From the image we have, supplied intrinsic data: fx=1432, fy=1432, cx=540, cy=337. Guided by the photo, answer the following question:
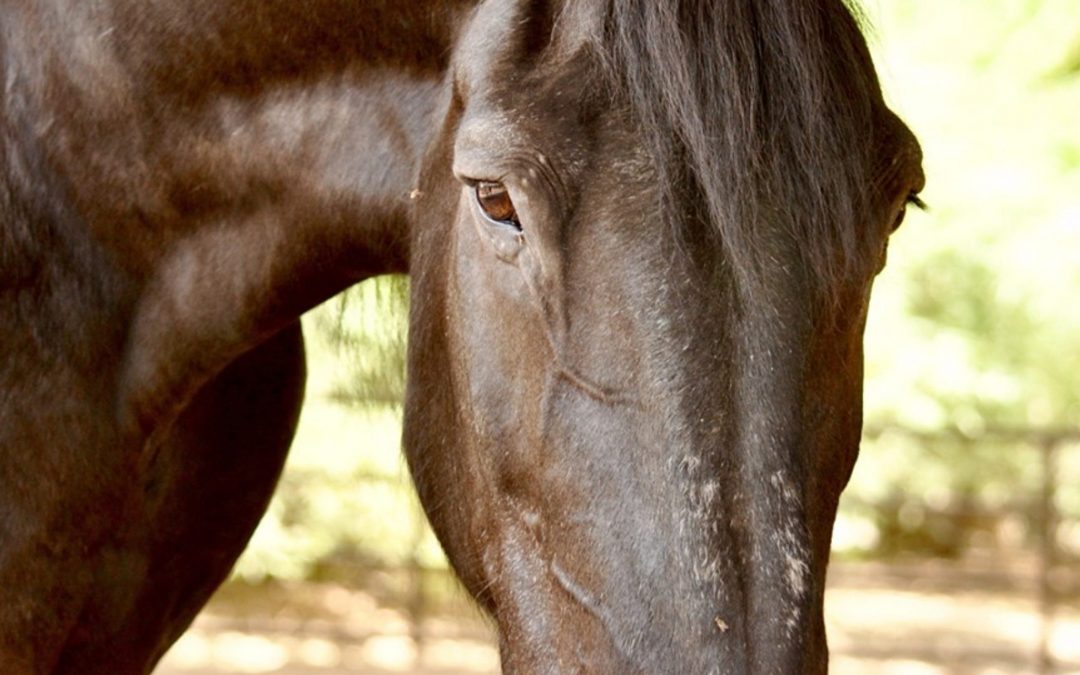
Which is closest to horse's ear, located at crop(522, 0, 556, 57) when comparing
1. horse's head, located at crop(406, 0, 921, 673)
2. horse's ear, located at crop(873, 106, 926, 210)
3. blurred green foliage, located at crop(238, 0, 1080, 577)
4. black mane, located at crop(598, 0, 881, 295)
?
horse's head, located at crop(406, 0, 921, 673)

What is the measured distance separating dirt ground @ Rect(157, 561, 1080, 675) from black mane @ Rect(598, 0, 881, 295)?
5486 millimetres

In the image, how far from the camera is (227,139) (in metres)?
2.35

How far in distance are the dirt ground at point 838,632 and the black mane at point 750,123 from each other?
5.49 m

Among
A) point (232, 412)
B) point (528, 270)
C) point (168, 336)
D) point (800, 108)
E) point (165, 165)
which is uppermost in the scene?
point (800, 108)

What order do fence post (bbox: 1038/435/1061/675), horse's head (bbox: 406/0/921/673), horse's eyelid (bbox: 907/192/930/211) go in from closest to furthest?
horse's head (bbox: 406/0/921/673)
horse's eyelid (bbox: 907/192/930/211)
fence post (bbox: 1038/435/1061/675)

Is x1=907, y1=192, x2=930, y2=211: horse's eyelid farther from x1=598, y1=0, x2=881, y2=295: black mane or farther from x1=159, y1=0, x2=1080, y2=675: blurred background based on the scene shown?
x1=159, y1=0, x2=1080, y2=675: blurred background

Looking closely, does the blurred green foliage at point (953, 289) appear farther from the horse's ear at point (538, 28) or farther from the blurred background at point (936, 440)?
the horse's ear at point (538, 28)

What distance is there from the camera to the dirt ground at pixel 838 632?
8.41 m

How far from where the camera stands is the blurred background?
8.48 m

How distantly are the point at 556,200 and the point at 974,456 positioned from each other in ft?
33.1

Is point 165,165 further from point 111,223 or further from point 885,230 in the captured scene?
point 885,230

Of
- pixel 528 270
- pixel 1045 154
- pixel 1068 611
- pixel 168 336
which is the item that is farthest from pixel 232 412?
pixel 1068 611

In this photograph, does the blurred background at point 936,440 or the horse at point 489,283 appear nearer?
the horse at point 489,283

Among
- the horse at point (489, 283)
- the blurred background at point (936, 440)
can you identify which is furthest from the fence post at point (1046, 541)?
the horse at point (489, 283)
